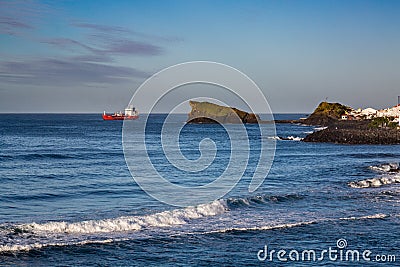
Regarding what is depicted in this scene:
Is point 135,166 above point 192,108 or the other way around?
the other way around

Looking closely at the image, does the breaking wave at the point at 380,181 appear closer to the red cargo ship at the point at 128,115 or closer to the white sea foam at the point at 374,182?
the white sea foam at the point at 374,182

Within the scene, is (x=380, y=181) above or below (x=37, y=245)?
above

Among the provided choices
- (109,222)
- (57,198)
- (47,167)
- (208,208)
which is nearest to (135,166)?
(47,167)

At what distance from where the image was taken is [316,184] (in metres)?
25.0

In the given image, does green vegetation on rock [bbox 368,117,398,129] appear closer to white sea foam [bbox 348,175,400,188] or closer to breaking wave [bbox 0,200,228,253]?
white sea foam [bbox 348,175,400,188]

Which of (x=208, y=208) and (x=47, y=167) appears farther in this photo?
(x=47, y=167)

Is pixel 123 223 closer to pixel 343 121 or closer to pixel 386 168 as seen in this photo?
pixel 386 168

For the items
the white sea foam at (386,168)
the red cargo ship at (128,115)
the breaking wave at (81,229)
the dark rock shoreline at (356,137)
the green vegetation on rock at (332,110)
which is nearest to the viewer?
the breaking wave at (81,229)

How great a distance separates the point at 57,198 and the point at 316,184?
12.3 meters

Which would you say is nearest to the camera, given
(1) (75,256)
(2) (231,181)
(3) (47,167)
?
(1) (75,256)

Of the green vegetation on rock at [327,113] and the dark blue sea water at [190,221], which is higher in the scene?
the green vegetation on rock at [327,113]

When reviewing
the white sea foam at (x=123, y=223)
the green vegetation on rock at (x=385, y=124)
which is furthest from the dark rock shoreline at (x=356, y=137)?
Result: the white sea foam at (x=123, y=223)

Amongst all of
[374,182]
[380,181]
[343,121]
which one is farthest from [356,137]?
[343,121]

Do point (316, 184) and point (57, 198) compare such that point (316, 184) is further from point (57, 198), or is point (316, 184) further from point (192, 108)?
point (192, 108)
